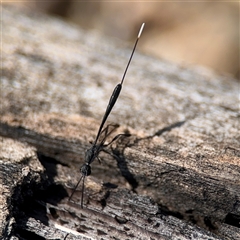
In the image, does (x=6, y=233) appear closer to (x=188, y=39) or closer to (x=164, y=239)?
(x=164, y=239)

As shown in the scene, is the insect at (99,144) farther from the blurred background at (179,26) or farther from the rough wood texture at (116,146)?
the blurred background at (179,26)

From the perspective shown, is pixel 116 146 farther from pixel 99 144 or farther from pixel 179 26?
pixel 179 26

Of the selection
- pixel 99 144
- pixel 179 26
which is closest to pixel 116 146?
pixel 99 144

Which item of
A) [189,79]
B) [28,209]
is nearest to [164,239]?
[28,209]

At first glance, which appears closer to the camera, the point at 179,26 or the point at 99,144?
the point at 99,144

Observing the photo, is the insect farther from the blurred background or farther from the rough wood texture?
the blurred background

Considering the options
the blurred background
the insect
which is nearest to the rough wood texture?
the insect
